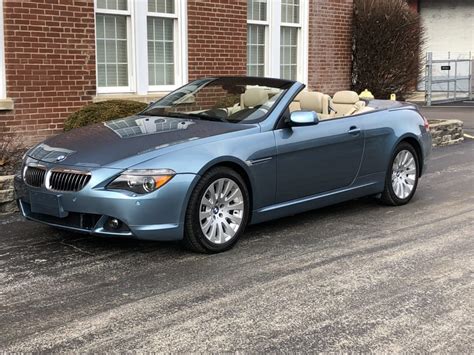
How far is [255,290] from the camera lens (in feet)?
14.8

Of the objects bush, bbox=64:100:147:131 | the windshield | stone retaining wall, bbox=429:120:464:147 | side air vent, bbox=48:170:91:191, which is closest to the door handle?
the windshield

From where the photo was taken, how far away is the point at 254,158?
5535mm

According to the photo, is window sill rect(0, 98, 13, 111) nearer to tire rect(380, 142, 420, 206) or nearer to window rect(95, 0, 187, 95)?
window rect(95, 0, 187, 95)

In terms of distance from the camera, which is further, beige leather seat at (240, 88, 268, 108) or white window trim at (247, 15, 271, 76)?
white window trim at (247, 15, 271, 76)

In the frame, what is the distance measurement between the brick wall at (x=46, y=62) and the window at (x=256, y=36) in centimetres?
361

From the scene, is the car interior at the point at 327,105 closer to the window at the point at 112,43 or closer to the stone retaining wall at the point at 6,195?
the stone retaining wall at the point at 6,195

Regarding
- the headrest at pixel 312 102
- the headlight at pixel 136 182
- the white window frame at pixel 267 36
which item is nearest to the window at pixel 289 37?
the white window frame at pixel 267 36

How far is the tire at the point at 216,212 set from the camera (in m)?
5.14

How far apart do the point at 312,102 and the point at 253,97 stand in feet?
2.97

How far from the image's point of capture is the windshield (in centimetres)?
602

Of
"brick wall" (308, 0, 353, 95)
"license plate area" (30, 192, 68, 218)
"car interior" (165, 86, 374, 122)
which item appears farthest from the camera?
"brick wall" (308, 0, 353, 95)

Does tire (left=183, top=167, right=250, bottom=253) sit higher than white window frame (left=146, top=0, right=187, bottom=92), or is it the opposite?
white window frame (left=146, top=0, right=187, bottom=92)

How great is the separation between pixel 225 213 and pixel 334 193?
1473mm

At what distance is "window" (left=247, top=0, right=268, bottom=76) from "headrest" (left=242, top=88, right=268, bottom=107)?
634 centimetres
